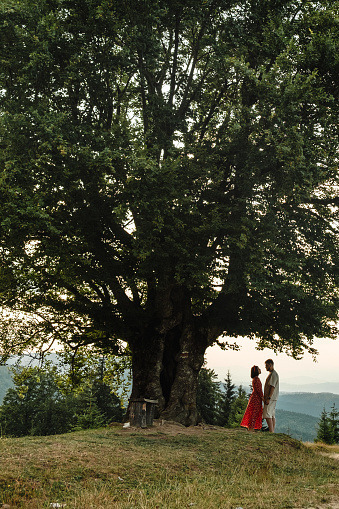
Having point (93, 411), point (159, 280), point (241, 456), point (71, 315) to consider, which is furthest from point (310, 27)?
point (93, 411)

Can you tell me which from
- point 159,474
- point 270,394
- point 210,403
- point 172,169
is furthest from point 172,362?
point 210,403

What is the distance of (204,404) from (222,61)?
39177 mm

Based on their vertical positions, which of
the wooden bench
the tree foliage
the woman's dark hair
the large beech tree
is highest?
the large beech tree

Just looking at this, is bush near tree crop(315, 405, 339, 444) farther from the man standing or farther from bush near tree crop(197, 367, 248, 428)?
the man standing

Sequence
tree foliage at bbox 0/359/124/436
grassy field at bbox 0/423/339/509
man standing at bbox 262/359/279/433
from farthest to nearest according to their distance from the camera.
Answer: tree foliage at bbox 0/359/124/436
man standing at bbox 262/359/279/433
grassy field at bbox 0/423/339/509

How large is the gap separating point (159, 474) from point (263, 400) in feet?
27.4

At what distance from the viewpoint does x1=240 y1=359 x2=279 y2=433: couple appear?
15766 millimetres

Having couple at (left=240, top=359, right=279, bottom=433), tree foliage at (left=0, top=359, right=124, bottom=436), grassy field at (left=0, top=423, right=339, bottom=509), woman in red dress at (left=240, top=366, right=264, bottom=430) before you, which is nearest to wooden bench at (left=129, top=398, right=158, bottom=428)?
grassy field at (left=0, top=423, right=339, bottom=509)

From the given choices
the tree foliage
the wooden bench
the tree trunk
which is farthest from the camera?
the tree foliage

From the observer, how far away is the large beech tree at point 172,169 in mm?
13289

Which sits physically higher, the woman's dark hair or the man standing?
the woman's dark hair

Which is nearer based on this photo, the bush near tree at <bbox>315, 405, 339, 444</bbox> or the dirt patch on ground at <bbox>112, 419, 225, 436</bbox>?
the dirt patch on ground at <bbox>112, 419, 225, 436</bbox>

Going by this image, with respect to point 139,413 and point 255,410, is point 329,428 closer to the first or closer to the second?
point 255,410

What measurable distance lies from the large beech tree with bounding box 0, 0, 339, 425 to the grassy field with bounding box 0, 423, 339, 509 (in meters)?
5.14
